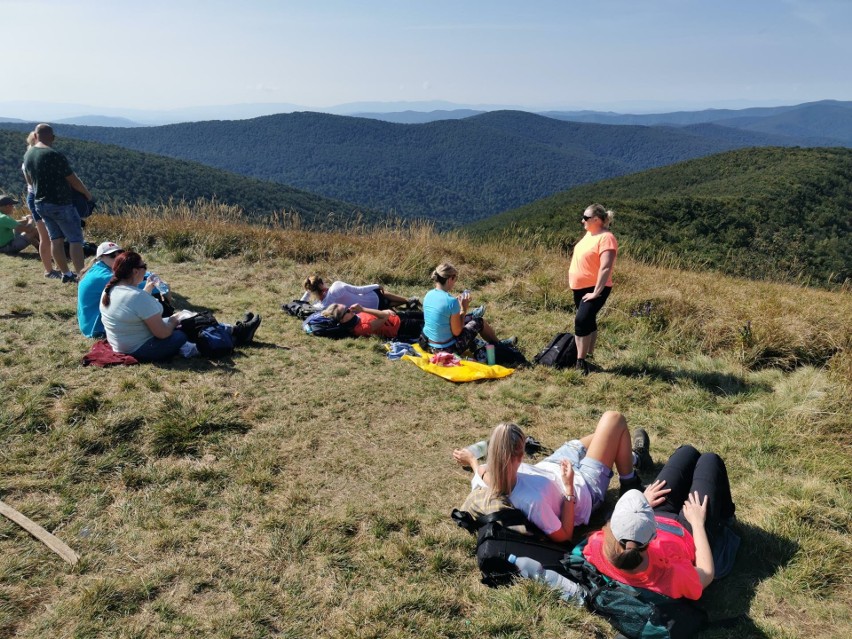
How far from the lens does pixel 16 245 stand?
8.78 m

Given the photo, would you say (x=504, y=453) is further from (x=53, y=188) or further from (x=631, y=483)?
(x=53, y=188)

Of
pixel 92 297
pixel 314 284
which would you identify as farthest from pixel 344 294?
pixel 92 297

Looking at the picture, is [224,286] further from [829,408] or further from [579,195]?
[579,195]

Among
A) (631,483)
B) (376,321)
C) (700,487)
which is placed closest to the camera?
(700,487)

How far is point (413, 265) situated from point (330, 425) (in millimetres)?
5193

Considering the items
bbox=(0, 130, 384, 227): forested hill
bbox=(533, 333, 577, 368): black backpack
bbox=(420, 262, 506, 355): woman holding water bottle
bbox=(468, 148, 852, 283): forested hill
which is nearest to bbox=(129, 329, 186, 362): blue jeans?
bbox=(420, 262, 506, 355): woman holding water bottle

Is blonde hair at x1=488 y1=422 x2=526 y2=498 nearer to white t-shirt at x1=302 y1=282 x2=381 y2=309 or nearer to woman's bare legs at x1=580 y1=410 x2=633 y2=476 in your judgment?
woman's bare legs at x1=580 y1=410 x2=633 y2=476

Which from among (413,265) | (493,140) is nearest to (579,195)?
(413,265)

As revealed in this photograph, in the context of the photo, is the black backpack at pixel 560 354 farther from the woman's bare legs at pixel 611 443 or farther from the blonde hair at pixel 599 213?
the woman's bare legs at pixel 611 443

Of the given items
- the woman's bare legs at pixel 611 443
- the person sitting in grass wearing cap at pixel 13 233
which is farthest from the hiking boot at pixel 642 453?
the person sitting in grass wearing cap at pixel 13 233

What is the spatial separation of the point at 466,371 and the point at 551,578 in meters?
2.77

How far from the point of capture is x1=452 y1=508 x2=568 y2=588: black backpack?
9.50 ft

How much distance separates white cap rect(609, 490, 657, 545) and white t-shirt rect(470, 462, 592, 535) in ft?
2.02

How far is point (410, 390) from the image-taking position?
17.0 ft
